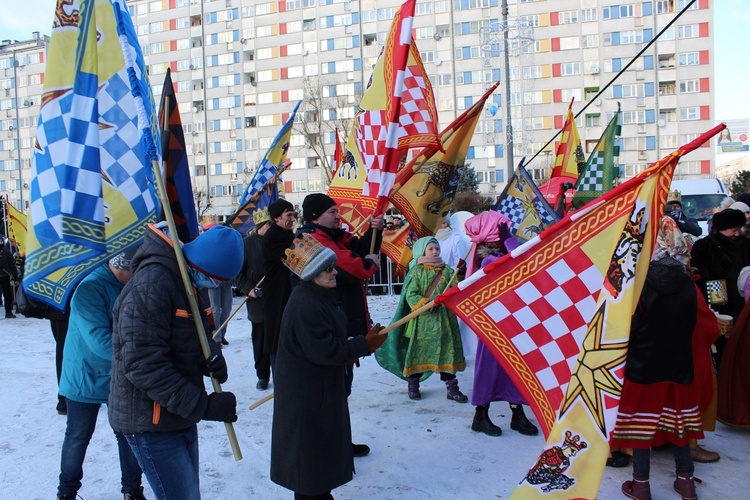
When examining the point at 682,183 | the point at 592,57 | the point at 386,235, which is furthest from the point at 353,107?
the point at 386,235

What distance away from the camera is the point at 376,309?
38.7 ft

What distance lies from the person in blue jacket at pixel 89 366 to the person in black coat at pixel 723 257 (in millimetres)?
5348

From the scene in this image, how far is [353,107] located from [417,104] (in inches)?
1728

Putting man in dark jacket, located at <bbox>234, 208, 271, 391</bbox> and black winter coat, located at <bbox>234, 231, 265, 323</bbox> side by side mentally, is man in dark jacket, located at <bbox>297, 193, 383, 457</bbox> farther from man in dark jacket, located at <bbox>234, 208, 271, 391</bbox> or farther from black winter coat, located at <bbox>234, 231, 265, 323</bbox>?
black winter coat, located at <bbox>234, 231, 265, 323</bbox>

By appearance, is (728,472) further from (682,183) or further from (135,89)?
(682,183)

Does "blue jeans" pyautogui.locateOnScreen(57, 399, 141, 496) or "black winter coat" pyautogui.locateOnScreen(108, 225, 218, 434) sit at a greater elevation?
"black winter coat" pyautogui.locateOnScreen(108, 225, 218, 434)

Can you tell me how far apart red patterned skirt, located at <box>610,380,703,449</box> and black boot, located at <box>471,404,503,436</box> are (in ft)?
4.12

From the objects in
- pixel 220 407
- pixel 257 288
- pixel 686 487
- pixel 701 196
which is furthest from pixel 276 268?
pixel 701 196

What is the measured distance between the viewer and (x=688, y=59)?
45.8 m

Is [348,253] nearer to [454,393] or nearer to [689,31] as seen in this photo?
[454,393]

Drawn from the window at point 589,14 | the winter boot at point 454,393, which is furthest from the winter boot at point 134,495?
the window at point 589,14

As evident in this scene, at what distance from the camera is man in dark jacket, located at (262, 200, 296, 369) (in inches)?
202

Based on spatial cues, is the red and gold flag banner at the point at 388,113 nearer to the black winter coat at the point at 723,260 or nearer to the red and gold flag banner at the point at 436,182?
the red and gold flag banner at the point at 436,182

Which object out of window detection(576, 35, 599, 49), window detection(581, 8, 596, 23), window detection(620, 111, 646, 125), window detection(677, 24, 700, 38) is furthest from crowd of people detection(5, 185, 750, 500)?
window detection(677, 24, 700, 38)
